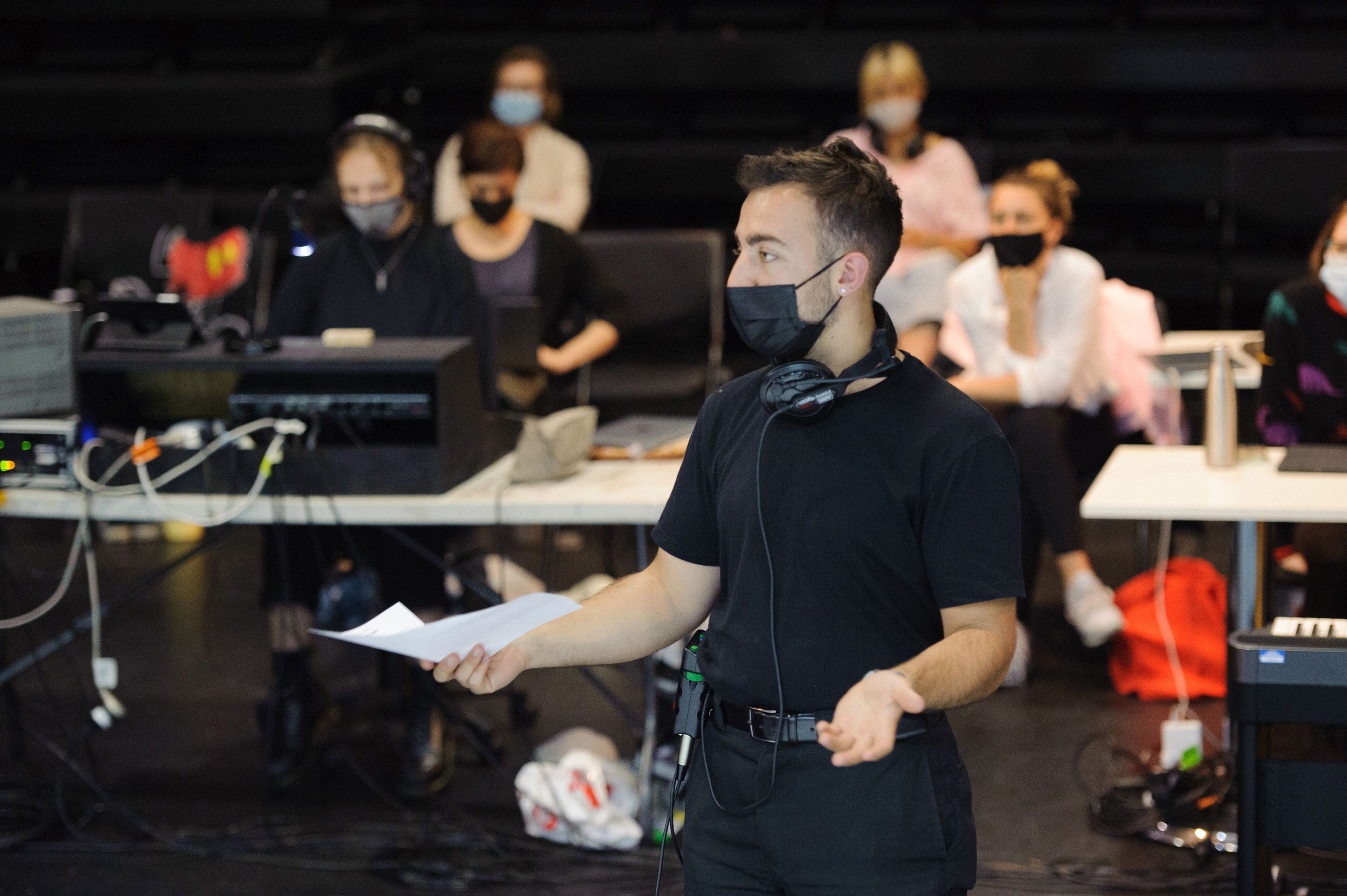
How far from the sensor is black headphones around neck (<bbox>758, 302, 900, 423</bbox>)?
5.28 feet

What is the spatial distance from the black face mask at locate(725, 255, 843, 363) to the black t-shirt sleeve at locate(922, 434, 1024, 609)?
0.22 m

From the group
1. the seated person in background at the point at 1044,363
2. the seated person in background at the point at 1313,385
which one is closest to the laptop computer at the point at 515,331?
the seated person in background at the point at 1044,363

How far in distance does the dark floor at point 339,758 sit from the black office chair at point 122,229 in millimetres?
1510

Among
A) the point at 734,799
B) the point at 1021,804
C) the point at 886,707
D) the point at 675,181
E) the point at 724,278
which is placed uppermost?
the point at 675,181

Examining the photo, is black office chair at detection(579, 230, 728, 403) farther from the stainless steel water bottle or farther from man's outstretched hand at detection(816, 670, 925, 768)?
man's outstretched hand at detection(816, 670, 925, 768)

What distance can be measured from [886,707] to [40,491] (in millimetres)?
2229

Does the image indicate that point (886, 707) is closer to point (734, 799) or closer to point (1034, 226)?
point (734, 799)

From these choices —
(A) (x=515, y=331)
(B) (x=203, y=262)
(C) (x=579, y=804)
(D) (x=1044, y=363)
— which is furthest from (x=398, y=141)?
(B) (x=203, y=262)

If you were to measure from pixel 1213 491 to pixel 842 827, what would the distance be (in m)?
1.58

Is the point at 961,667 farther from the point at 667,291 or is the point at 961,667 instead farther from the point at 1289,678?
the point at 667,291

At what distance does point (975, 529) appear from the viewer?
157 cm

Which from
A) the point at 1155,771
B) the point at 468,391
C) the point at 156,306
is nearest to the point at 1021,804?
the point at 1155,771

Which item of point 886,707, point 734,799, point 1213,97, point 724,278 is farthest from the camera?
point 1213,97

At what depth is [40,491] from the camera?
3.03 m
